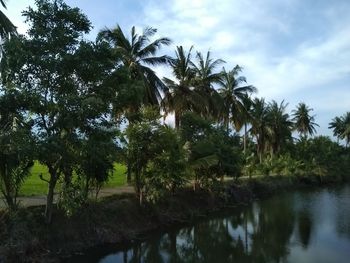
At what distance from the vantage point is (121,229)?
20.0 m

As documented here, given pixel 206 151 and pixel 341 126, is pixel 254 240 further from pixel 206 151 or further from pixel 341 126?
pixel 341 126

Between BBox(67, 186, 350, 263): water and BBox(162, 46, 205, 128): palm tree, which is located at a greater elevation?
BBox(162, 46, 205, 128): palm tree

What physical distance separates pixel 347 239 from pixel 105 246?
11.5 metres

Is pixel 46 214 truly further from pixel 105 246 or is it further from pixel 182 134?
pixel 182 134

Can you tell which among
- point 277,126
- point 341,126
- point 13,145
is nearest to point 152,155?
point 13,145

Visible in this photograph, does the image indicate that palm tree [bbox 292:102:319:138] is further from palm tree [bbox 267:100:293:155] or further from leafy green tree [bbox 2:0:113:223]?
leafy green tree [bbox 2:0:113:223]

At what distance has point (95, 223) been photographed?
18766mm

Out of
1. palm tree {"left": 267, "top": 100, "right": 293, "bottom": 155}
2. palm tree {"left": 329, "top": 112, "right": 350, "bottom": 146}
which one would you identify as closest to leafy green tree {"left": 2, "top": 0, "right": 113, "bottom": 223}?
palm tree {"left": 267, "top": 100, "right": 293, "bottom": 155}

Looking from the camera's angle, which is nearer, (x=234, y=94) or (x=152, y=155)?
(x=152, y=155)

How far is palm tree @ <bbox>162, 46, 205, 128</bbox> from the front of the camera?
34.1 m

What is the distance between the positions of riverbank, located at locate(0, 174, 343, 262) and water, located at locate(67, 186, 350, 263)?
0.82m

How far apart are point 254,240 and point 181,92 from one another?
16031 mm

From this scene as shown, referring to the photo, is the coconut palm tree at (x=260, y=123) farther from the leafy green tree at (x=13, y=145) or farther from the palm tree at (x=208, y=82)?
the leafy green tree at (x=13, y=145)

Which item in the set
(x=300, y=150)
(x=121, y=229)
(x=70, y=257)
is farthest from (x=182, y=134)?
(x=300, y=150)
